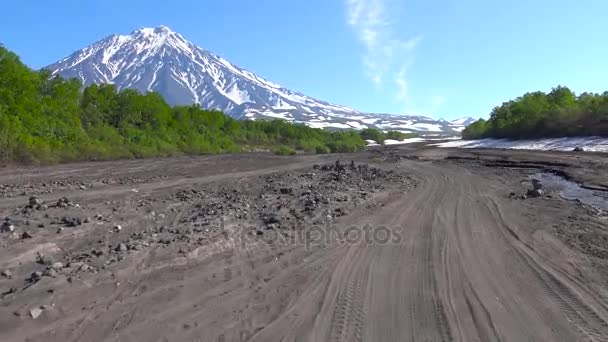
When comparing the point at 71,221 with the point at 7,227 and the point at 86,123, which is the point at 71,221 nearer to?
the point at 7,227

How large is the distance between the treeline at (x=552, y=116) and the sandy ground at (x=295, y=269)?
33.6 m

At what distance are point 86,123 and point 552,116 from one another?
137ft

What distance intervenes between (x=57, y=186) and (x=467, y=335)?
1320cm

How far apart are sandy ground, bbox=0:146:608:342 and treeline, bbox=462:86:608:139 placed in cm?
3363

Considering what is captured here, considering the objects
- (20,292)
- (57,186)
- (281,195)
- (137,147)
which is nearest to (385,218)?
(281,195)

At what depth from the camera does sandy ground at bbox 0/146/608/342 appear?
4719 millimetres

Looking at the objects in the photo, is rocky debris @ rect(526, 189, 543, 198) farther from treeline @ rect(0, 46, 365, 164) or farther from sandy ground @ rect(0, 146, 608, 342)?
treeline @ rect(0, 46, 365, 164)

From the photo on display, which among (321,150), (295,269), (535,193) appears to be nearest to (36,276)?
(295,269)

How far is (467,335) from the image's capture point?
4566mm

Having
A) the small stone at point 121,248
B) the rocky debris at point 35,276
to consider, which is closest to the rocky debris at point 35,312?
the rocky debris at point 35,276

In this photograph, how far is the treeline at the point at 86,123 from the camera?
25469mm

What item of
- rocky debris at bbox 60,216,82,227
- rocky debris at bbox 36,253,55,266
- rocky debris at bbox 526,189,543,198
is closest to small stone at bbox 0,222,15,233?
rocky debris at bbox 60,216,82,227

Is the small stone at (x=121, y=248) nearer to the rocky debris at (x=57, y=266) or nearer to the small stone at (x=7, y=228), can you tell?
the rocky debris at (x=57, y=266)

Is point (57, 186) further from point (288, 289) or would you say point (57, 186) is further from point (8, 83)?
point (8, 83)
